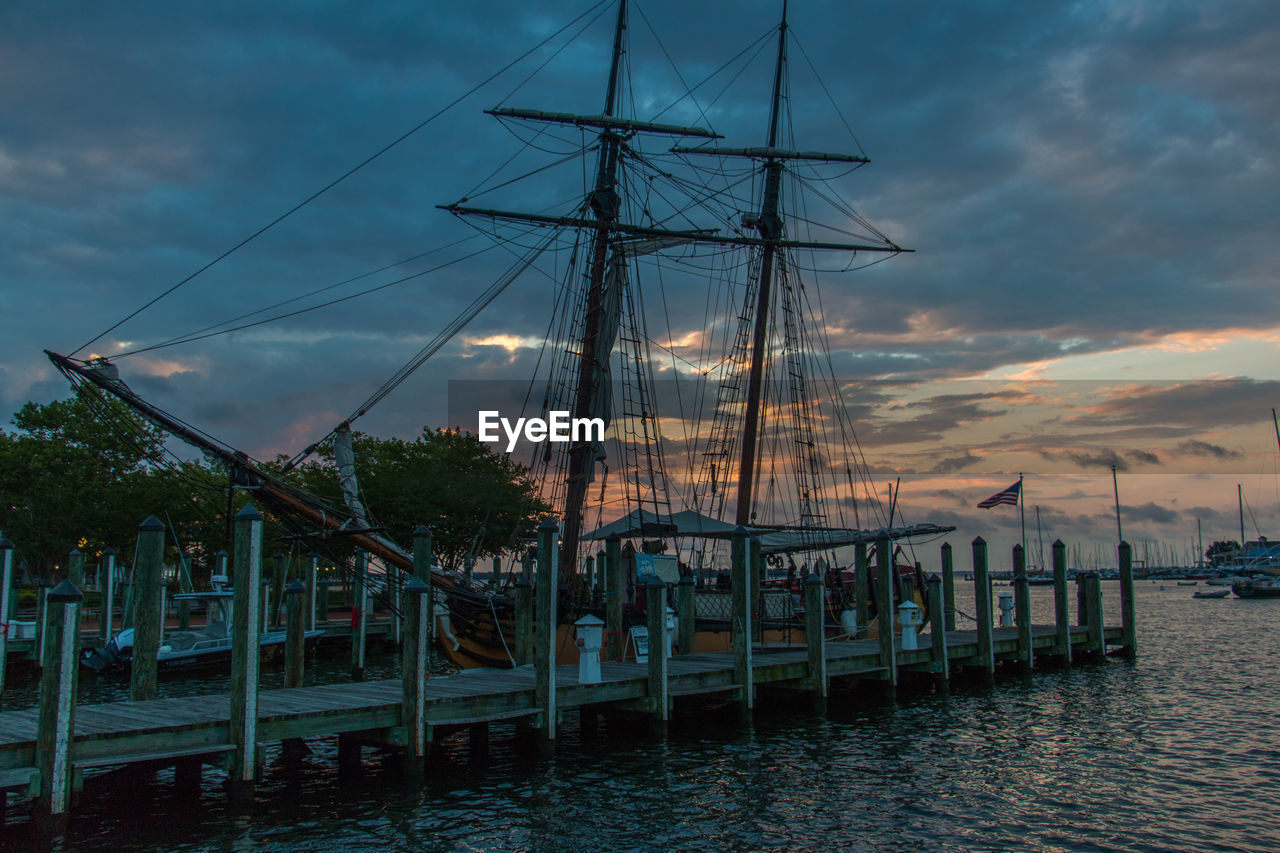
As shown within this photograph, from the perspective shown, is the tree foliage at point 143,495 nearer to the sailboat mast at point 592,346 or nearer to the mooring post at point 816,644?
the sailboat mast at point 592,346

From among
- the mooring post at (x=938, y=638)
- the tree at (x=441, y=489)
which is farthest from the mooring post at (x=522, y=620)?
the tree at (x=441, y=489)

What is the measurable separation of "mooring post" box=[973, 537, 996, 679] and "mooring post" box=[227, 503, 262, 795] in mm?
20759

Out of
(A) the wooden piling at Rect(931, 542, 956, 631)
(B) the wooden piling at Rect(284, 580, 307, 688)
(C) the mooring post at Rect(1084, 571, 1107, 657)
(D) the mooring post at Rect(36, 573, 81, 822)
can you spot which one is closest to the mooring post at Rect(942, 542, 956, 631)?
(A) the wooden piling at Rect(931, 542, 956, 631)

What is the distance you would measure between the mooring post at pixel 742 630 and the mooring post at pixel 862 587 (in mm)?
11850

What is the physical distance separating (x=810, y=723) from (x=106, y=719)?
48.7 ft

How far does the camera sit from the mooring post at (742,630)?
2152 cm

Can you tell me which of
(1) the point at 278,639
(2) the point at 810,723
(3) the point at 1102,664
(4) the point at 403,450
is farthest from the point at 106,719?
(4) the point at 403,450

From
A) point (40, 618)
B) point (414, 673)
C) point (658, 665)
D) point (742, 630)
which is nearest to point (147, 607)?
point (414, 673)

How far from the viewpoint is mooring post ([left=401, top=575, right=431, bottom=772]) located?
625 inches

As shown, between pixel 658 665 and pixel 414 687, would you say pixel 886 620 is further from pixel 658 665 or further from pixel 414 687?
pixel 414 687

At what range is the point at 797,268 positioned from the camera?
44.7 meters

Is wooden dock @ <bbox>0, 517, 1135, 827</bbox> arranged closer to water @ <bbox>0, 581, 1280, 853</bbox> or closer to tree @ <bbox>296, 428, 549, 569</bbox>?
water @ <bbox>0, 581, 1280, 853</bbox>

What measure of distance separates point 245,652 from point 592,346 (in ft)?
64.7

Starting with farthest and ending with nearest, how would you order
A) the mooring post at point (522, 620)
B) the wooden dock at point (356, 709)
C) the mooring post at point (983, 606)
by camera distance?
the mooring post at point (983, 606)
the mooring post at point (522, 620)
the wooden dock at point (356, 709)
